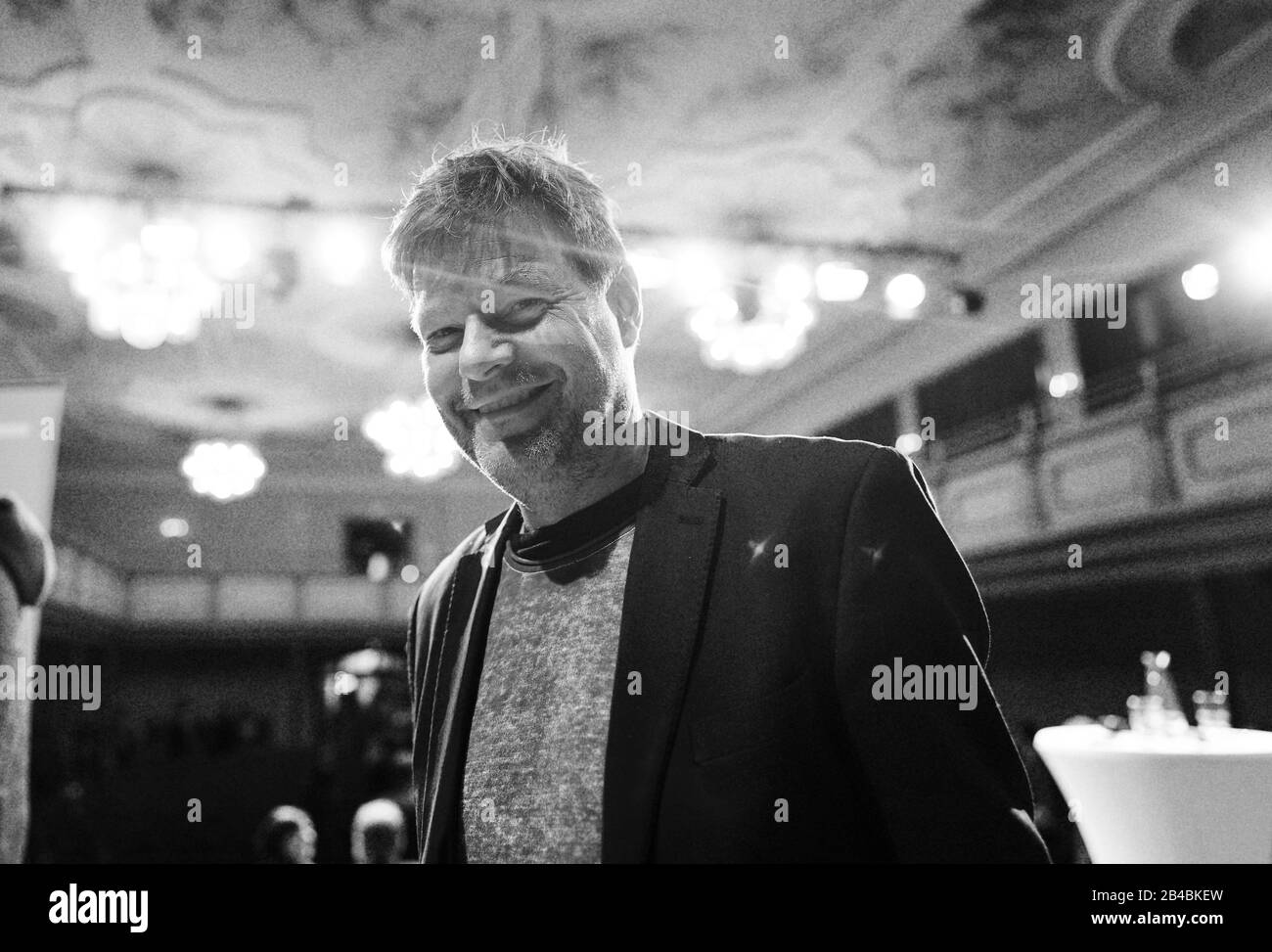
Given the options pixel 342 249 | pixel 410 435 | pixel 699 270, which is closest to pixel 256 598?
pixel 410 435

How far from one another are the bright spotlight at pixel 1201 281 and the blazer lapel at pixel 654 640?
19.8 ft

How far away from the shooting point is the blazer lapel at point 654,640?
1149 millimetres

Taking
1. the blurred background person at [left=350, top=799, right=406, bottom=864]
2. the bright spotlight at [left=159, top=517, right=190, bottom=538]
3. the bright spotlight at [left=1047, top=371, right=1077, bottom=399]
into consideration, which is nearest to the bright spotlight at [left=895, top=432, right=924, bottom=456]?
the bright spotlight at [left=1047, top=371, right=1077, bottom=399]

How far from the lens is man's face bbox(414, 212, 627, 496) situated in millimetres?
1305

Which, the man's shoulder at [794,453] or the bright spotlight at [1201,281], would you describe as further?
the bright spotlight at [1201,281]

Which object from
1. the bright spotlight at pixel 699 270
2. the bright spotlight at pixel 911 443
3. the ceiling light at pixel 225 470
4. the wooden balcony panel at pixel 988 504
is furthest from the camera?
the bright spotlight at pixel 911 443

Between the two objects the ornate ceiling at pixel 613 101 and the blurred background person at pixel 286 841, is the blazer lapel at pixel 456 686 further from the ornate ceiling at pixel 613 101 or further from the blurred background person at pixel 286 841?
the ornate ceiling at pixel 613 101

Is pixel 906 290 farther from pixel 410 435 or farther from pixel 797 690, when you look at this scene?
pixel 797 690

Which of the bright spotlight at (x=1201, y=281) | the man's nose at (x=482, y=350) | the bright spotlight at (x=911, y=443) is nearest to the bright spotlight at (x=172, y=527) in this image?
the bright spotlight at (x=911, y=443)

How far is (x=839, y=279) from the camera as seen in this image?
6375mm

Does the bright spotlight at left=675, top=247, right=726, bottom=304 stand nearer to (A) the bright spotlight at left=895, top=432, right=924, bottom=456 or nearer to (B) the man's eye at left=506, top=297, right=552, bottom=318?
(A) the bright spotlight at left=895, top=432, right=924, bottom=456

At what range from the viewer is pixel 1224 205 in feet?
18.1
